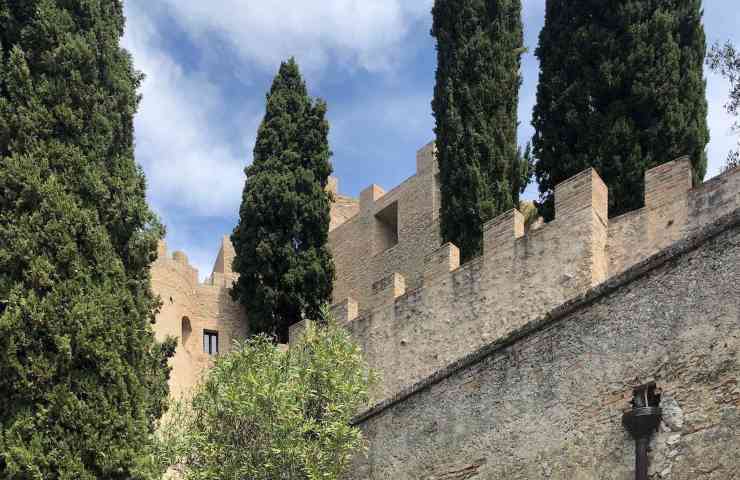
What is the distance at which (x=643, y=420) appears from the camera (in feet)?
27.3

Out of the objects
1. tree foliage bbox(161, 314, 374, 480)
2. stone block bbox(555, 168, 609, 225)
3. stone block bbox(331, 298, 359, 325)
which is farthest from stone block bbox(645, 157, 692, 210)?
stone block bbox(331, 298, 359, 325)

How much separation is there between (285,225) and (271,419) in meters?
10.1

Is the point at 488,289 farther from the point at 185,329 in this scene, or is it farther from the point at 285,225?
the point at 185,329

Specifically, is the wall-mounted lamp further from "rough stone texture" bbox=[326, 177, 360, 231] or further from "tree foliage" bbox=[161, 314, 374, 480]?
"rough stone texture" bbox=[326, 177, 360, 231]

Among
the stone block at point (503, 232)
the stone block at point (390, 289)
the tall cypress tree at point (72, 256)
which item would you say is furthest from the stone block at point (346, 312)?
the tall cypress tree at point (72, 256)

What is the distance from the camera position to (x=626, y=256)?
13.8 meters

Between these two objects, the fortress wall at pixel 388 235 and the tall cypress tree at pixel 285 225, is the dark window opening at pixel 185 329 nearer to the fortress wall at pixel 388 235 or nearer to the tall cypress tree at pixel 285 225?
the tall cypress tree at pixel 285 225

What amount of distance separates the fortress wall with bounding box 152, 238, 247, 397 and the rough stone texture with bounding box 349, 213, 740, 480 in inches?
475

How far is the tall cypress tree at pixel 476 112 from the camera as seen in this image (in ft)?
59.1

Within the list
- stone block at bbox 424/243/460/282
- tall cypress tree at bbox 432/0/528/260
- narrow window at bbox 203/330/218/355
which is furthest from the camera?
narrow window at bbox 203/330/218/355

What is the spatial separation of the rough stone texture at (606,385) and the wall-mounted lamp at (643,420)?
0.20ft

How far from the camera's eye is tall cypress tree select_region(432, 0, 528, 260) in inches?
709

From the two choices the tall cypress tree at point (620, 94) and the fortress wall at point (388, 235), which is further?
the fortress wall at point (388, 235)

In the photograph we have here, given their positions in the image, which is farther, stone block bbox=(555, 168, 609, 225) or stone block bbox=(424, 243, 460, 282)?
stone block bbox=(424, 243, 460, 282)
